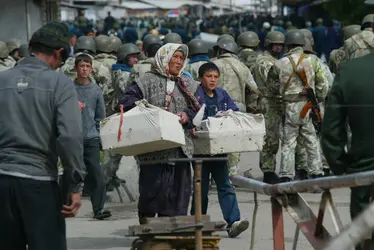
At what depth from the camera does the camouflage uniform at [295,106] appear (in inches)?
529

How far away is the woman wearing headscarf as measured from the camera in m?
9.12

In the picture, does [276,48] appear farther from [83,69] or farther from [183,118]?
[183,118]

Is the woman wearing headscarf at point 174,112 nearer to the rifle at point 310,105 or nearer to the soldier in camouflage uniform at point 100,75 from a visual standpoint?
the rifle at point 310,105

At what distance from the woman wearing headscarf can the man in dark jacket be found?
2.74 meters

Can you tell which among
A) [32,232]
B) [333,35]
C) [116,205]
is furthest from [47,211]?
[333,35]

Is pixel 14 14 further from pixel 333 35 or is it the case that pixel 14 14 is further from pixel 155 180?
pixel 155 180

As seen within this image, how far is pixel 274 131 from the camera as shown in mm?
14273

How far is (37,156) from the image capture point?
6547 mm

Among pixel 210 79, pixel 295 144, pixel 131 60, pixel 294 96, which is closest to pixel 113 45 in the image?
pixel 131 60

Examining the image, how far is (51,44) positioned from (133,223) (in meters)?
5.35

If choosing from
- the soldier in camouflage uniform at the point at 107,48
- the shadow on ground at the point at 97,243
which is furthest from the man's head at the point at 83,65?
the soldier in camouflage uniform at the point at 107,48

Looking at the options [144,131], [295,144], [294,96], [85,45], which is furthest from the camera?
[85,45]

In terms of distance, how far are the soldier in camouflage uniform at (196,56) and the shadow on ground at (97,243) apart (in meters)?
3.98

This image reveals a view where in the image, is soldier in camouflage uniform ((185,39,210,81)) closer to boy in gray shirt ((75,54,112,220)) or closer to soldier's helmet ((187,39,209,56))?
soldier's helmet ((187,39,209,56))
